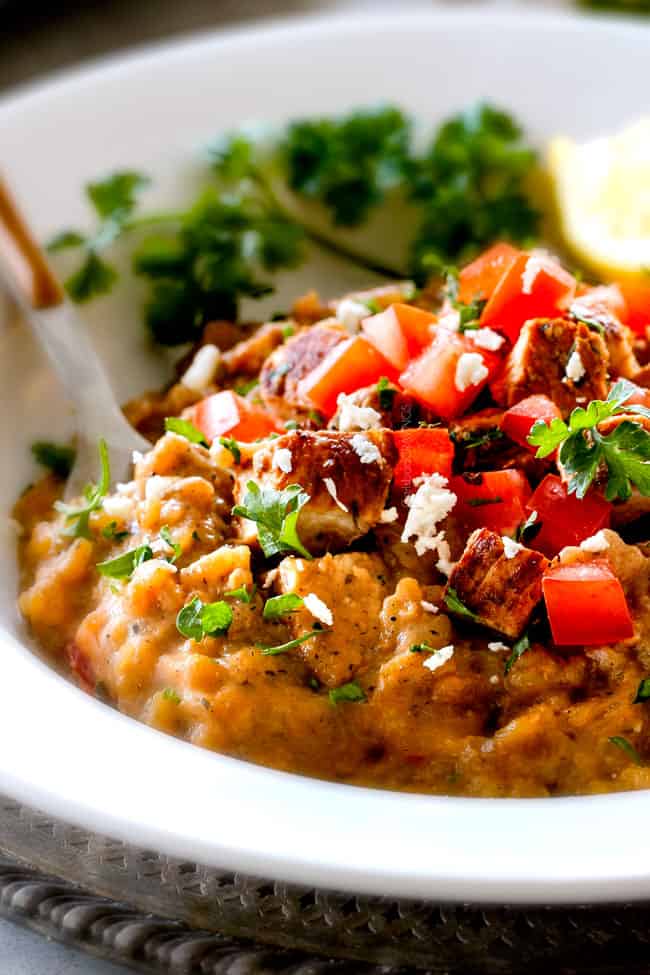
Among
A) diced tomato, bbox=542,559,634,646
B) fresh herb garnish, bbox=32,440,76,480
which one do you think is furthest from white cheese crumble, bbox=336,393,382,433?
fresh herb garnish, bbox=32,440,76,480

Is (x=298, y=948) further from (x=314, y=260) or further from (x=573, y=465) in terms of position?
(x=314, y=260)

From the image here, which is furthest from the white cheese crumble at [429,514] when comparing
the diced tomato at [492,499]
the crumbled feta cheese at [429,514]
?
the diced tomato at [492,499]

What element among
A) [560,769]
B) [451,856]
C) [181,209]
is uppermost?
[181,209]

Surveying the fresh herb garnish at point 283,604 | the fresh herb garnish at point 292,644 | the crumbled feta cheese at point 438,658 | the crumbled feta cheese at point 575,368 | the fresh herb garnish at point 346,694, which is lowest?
the fresh herb garnish at point 346,694

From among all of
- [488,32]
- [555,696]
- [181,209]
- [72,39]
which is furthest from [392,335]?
[72,39]

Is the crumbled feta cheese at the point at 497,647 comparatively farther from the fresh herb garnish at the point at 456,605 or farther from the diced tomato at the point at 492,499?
the diced tomato at the point at 492,499

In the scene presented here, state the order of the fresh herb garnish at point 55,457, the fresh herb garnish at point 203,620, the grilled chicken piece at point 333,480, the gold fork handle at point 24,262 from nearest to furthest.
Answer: the fresh herb garnish at point 203,620, the grilled chicken piece at point 333,480, the fresh herb garnish at point 55,457, the gold fork handle at point 24,262
